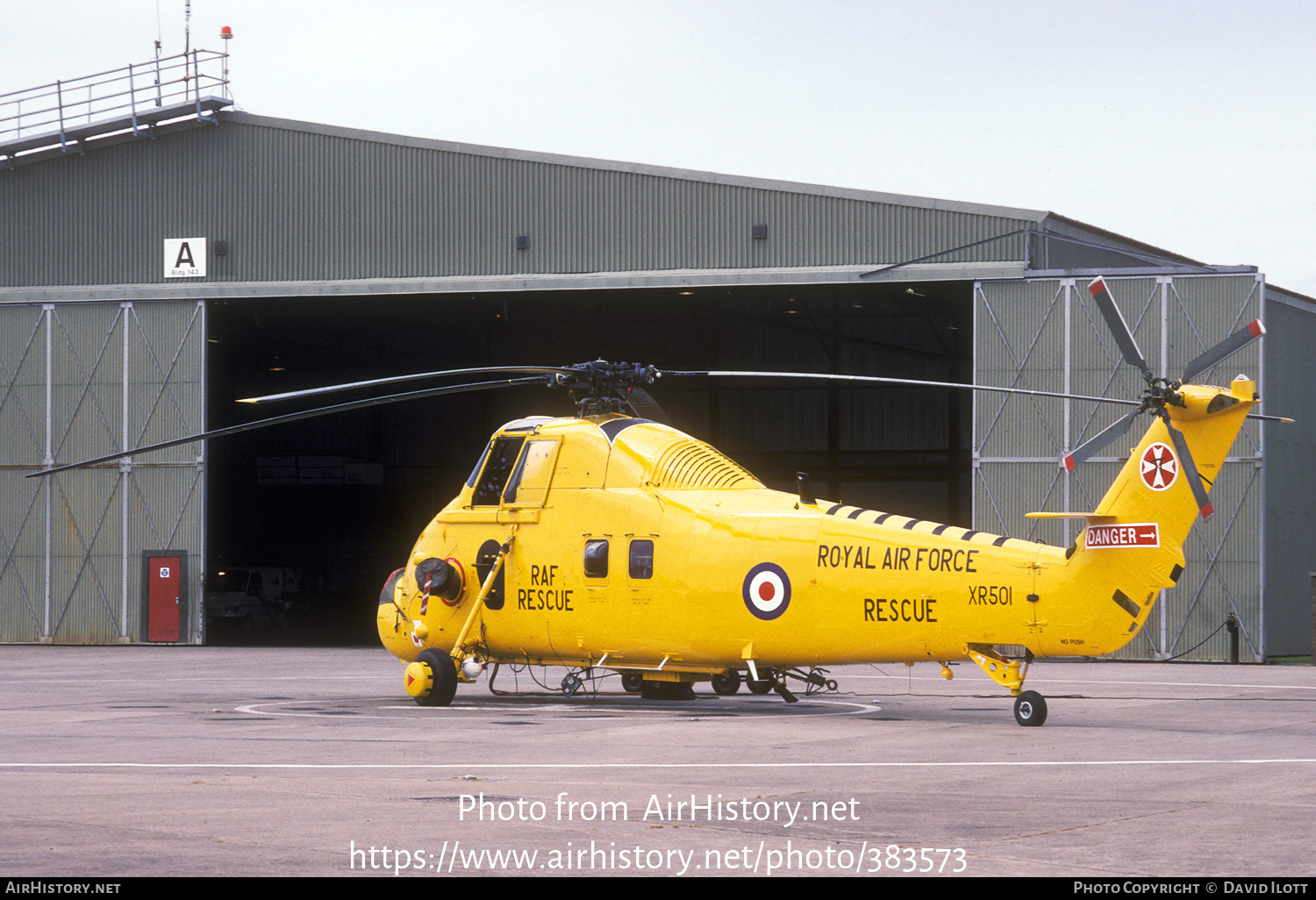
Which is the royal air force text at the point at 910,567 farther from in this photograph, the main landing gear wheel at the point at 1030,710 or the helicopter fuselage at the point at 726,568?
the main landing gear wheel at the point at 1030,710

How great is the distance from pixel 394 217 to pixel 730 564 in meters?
23.1

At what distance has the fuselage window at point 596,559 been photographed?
65.0 feet

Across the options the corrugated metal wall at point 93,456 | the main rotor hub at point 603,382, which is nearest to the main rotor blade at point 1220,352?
the main rotor hub at point 603,382

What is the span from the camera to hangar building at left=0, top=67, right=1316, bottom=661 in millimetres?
34094

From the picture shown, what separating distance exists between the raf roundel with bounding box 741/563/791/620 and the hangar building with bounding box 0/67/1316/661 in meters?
17.7

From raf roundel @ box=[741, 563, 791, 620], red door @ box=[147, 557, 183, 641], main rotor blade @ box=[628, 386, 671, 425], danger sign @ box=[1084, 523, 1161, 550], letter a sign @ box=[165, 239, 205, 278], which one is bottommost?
red door @ box=[147, 557, 183, 641]

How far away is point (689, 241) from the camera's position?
37.2 m

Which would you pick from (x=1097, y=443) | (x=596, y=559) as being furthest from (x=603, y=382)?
(x=1097, y=443)

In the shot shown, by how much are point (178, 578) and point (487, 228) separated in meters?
13.0

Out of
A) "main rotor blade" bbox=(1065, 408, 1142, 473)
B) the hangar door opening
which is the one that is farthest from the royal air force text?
the hangar door opening

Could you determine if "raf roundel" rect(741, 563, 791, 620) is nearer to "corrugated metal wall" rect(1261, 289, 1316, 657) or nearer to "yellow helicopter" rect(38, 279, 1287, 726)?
"yellow helicopter" rect(38, 279, 1287, 726)

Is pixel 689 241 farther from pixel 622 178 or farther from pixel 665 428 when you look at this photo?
pixel 665 428

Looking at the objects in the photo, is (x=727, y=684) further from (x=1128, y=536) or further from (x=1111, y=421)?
(x=1111, y=421)

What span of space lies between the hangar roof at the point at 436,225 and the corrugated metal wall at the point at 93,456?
3.31ft
